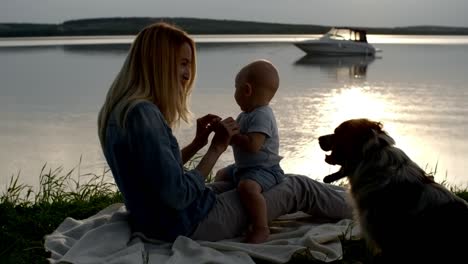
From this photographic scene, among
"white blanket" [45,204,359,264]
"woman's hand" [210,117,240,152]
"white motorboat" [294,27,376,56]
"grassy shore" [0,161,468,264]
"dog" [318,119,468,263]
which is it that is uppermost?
"woman's hand" [210,117,240,152]

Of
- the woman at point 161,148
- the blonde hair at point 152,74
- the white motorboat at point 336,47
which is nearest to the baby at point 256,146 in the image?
the woman at point 161,148

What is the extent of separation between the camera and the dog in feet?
11.5

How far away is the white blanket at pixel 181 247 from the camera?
4.08 meters

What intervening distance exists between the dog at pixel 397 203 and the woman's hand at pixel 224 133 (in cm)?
80

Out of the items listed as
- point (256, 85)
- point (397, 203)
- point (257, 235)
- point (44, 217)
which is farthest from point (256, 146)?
point (44, 217)

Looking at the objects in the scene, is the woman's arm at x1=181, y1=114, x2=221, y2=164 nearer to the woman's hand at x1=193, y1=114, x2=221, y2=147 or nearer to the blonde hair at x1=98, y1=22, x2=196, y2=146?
the woman's hand at x1=193, y1=114, x2=221, y2=147

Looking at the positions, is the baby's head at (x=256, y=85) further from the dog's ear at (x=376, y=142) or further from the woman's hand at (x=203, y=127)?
the dog's ear at (x=376, y=142)

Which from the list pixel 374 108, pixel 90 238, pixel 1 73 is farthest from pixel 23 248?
pixel 1 73

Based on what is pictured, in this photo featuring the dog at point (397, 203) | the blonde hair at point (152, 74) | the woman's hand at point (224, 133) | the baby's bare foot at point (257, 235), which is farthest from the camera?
the baby's bare foot at point (257, 235)

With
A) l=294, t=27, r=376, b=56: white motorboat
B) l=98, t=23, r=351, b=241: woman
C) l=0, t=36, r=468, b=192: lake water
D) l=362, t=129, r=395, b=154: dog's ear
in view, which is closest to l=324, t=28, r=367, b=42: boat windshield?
l=294, t=27, r=376, b=56: white motorboat

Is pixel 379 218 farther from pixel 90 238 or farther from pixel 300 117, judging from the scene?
pixel 300 117

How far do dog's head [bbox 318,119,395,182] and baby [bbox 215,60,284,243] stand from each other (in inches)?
27.9

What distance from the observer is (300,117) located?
39.5 ft

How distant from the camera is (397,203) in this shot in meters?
3.62
